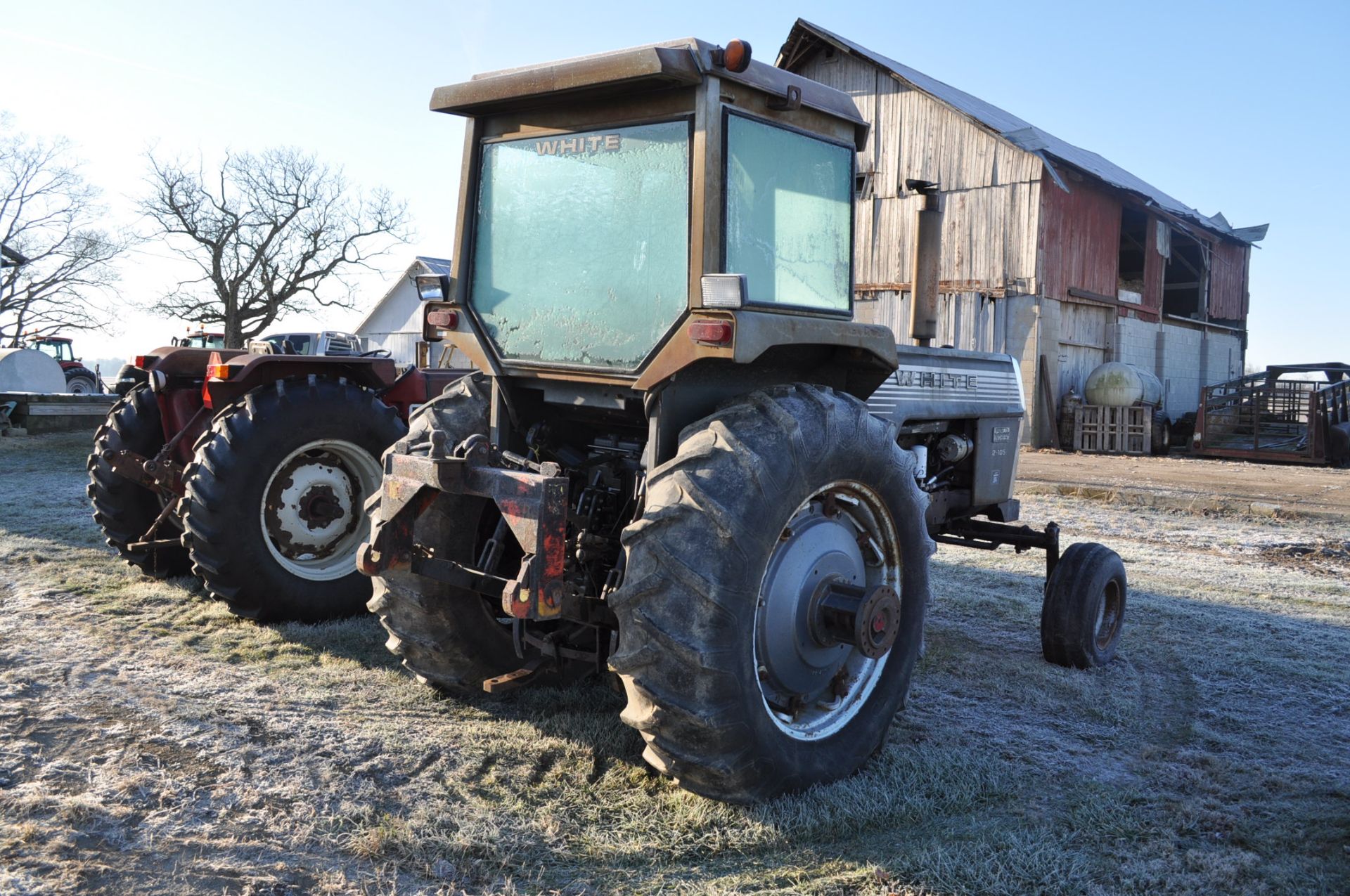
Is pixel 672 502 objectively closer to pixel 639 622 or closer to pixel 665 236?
pixel 639 622

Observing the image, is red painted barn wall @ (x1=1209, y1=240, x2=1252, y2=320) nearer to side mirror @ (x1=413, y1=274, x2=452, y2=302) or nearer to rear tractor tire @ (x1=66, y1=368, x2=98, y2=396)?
side mirror @ (x1=413, y1=274, x2=452, y2=302)

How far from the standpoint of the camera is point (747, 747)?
3.12 meters

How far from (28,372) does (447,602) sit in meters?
20.1

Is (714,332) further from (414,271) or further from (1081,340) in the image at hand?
(414,271)

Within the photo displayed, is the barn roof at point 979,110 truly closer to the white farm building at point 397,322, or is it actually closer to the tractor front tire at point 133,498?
the tractor front tire at point 133,498

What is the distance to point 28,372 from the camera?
19797mm

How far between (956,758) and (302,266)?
3433cm

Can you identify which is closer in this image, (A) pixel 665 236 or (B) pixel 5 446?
(A) pixel 665 236

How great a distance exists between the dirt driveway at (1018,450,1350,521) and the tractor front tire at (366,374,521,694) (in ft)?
32.2

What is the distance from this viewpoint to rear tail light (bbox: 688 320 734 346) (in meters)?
3.13

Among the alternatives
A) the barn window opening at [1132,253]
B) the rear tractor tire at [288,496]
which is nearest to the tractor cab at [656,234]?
the rear tractor tire at [288,496]

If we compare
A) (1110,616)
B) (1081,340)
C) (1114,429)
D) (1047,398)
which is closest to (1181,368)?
(1081,340)

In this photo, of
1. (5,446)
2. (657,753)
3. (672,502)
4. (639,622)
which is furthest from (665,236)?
(5,446)

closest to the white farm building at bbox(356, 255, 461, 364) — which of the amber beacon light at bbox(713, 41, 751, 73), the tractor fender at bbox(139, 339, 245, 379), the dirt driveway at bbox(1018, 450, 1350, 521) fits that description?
the dirt driveway at bbox(1018, 450, 1350, 521)
